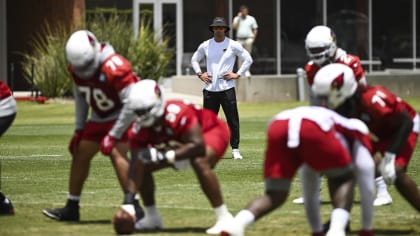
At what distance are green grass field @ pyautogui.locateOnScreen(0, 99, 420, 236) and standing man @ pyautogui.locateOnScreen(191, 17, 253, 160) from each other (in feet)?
2.10

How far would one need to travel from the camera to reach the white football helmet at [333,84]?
31.7ft

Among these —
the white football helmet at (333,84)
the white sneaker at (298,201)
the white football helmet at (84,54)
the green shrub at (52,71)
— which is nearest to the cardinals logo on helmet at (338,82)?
the white football helmet at (333,84)

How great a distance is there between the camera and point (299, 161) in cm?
939

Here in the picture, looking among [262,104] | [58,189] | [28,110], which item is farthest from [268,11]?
[58,189]

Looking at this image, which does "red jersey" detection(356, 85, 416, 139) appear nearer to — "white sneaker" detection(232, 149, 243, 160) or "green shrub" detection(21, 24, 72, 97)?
"white sneaker" detection(232, 149, 243, 160)

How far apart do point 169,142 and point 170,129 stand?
16cm

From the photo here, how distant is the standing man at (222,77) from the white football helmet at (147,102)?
8.27 meters

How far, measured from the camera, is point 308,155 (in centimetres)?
920

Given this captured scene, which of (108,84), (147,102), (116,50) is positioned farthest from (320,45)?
(116,50)

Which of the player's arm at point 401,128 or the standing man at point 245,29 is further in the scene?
the standing man at point 245,29

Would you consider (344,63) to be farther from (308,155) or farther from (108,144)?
(308,155)

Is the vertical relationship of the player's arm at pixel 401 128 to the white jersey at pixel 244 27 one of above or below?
below

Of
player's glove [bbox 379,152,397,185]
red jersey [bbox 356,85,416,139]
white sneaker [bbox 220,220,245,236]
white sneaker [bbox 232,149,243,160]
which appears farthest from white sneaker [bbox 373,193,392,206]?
white sneaker [bbox 232,149,243,160]

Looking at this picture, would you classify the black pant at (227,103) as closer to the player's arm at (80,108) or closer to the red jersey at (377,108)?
the player's arm at (80,108)
